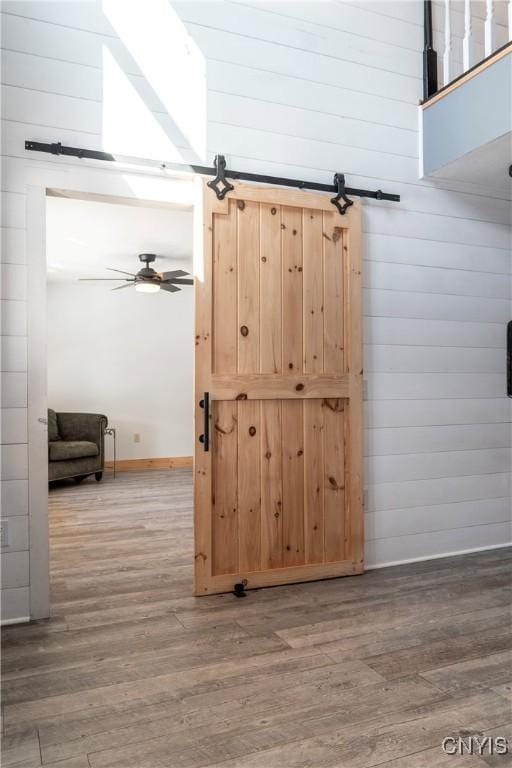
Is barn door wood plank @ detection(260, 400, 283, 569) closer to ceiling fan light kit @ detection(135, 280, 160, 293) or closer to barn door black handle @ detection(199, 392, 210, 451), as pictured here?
barn door black handle @ detection(199, 392, 210, 451)

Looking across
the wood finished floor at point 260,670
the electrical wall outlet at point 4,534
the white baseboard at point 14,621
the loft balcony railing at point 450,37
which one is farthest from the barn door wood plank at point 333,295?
the white baseboard at point 14,621

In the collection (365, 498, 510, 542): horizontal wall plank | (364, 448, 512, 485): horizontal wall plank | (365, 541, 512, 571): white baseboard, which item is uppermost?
(364, 448, 512, 485): horizontal wall plank

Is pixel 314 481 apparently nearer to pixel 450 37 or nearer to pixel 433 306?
pixel 433 306

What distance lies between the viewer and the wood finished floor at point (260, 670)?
5.83 ft

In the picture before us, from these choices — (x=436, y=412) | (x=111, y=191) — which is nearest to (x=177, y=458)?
(x=436, y=412)

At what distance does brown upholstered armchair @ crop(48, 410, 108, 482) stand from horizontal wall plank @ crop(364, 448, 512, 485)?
407cm

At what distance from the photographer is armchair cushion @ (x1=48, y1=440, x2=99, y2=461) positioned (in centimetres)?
640

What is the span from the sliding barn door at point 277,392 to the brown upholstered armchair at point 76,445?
3.81 metres

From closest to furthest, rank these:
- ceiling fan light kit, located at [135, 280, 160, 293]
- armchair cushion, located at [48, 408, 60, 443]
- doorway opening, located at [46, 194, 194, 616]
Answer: doorway opening, located at [46, 194, 194, 616]
ceiling fan light kit, located at [135, 280, 160, 293]
armchair cushion, located at [48, 408, 60, 443]

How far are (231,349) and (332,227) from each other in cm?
93

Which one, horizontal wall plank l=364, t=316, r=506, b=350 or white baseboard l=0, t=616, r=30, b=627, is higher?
horizontal wall plank l=364, t=316, r=506, b=350

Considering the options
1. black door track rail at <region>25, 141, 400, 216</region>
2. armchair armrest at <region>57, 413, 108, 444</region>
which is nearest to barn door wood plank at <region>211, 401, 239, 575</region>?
black door track rail at <region>25, 141, 400, 216</region>

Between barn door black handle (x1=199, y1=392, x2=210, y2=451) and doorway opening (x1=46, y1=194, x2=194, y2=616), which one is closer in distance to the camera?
barn door black handle (x1=199, y1=392, x2=210, y2=451)

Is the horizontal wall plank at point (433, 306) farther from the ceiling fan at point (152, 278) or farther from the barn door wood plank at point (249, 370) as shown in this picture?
the ceiling fan at point (152, 278)
